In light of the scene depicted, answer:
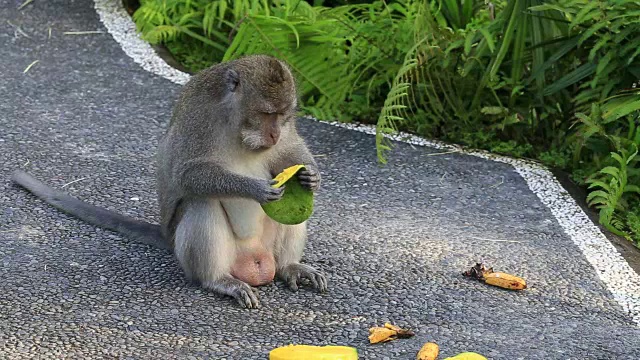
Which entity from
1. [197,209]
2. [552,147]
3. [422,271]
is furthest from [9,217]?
[552,147]

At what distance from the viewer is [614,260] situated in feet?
17.8

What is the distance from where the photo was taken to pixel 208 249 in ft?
15.8

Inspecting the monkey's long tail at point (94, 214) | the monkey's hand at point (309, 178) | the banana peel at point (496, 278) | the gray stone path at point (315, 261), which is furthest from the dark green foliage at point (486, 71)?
the monkey's long tail at point (94, 214)

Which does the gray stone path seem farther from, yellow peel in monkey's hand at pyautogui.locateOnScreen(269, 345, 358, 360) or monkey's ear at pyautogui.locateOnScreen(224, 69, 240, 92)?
monkey's ear at pyautogui.locateOnScreen(224, 69, 240, 92)

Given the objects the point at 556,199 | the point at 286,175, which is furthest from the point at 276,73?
the point at 556,199

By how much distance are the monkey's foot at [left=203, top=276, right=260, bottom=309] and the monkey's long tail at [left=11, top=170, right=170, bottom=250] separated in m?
0.50

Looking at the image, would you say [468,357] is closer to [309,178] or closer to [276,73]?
[309,178]

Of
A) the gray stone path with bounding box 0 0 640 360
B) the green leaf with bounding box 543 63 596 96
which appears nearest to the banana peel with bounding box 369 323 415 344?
the gray stone path with bounding box 0 0 640 360

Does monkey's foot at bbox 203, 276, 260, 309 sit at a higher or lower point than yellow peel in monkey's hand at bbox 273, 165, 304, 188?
lower

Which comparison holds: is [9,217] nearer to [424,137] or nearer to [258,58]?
[258,58]

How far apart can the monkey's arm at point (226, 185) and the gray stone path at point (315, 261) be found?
1.64 ft

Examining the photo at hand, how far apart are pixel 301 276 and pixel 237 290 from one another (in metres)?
0.36

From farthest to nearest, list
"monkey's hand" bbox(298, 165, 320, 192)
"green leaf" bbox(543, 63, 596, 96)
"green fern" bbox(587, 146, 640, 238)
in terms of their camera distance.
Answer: "green leaf" bbox(543, 63, 596, 96)
"green fern" bbox(587, 146, 640, 238)
"monkey's hand" bbox(298, 165, 320, 192)

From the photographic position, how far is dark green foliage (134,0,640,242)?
6.16 m
